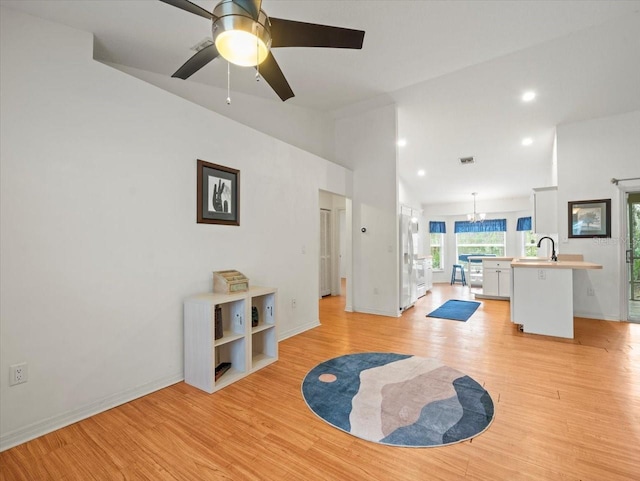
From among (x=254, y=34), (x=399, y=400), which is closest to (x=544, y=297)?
(x=399, y=400)

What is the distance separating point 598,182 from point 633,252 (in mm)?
1192

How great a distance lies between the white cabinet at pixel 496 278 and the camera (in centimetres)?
628

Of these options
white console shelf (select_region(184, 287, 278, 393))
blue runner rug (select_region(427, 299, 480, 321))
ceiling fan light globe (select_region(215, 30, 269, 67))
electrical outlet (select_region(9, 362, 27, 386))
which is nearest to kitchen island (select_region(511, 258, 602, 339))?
blue runner rug (select_region(427, 299, 480, 321))

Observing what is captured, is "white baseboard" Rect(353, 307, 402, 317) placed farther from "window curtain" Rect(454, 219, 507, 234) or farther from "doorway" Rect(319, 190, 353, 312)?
"window curtain" Rect(454, 219, 507, 234)

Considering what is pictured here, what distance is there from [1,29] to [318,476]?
3219 mm

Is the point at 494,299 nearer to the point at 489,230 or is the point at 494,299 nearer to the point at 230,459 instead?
the point at 489,230

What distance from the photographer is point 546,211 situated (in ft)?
16.6

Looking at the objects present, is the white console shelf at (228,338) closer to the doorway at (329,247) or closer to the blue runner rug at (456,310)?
the blue runner rug at (456,310)

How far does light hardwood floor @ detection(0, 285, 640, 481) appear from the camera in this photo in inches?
61.9

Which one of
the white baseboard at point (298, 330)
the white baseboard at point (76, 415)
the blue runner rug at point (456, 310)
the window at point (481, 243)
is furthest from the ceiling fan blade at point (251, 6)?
the window at point (481, 243)

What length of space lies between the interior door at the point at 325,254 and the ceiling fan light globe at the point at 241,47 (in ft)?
17.4

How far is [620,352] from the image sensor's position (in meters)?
3.21

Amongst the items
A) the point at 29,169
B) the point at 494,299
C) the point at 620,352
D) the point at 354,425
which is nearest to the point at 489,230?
the point at 494,299

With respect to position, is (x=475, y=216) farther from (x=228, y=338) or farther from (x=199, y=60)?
(x=199, y=60)
